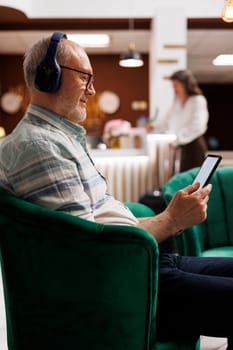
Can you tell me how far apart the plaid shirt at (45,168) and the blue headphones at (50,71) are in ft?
0.25

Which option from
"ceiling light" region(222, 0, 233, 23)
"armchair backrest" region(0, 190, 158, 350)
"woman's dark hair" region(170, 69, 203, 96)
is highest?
"ceiling light" region(222, 0, 233, 23)

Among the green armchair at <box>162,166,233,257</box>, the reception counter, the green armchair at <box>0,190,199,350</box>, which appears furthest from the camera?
the reception counter

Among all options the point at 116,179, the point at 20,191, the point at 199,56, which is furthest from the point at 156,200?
the point at 199,56

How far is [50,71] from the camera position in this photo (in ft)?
4.29

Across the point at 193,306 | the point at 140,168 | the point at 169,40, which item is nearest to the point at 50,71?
the point at 193,306

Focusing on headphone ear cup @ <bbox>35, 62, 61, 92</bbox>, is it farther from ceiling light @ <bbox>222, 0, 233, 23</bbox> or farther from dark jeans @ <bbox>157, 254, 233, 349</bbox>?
ceiling light @ <bbox>222, 0, 233, 23</bbox>

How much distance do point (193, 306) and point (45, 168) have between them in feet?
1.73

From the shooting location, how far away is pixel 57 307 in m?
1.24

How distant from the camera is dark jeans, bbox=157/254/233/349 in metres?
1.32

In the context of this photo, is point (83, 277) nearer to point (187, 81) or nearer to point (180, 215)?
point (180, 215)

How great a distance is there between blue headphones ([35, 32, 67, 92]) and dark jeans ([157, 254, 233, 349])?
1.98 feet

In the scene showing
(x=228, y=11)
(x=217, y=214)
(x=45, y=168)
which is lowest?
(x=217, y=214)

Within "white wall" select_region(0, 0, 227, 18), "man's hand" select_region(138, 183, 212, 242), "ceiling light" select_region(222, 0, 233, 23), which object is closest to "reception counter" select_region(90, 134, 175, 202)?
"white wall" select_region(0, 0, 227, 18)

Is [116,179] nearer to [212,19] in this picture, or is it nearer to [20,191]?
[212,19]
